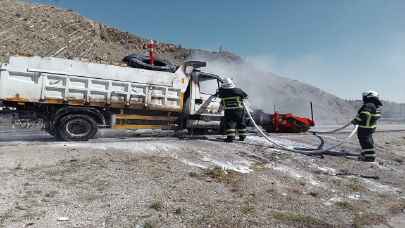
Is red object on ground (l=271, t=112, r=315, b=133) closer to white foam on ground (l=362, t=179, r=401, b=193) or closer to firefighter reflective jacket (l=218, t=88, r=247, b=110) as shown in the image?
firefighter reflective jacket (l=218, t=88, r=247, b=110)

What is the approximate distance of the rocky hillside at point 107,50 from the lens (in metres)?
21.7

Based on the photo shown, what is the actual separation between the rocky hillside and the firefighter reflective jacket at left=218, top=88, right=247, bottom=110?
10987mm

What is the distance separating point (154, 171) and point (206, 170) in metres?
0.98

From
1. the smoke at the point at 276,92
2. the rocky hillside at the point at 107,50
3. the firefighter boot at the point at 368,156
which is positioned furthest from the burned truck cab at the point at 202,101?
the smoke at the point at 276,92

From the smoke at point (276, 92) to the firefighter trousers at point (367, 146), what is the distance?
61.7ft

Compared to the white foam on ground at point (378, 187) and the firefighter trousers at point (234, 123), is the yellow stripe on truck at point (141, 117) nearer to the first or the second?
the firefighter trousers at point (234, 123)

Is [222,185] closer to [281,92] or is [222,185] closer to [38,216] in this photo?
[38,216]

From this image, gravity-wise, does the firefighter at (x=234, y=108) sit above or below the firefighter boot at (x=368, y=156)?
above

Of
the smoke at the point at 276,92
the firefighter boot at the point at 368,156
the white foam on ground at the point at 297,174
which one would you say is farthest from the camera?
the smoke at the point at 276,92

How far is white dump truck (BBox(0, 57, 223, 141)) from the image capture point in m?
7.52

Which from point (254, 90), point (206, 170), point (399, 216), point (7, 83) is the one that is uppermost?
point (254, 90)

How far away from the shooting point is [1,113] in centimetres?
734

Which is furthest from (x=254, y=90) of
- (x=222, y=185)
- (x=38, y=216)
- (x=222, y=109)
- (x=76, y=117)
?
(x=38, y=216)

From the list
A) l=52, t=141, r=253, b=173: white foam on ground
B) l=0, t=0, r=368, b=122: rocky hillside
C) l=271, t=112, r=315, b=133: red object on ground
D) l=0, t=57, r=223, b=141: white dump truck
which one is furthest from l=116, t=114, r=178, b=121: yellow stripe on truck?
l=0, t=0, r=368, b=122: rocky hillside
